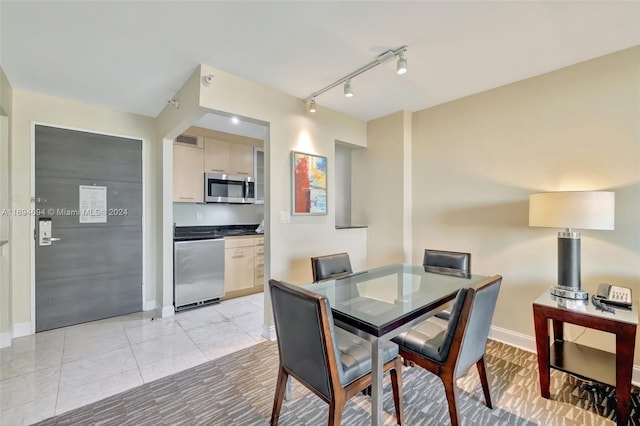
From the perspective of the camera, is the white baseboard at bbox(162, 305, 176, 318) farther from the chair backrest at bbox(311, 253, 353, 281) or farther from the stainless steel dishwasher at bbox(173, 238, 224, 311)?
the chair backrest at bbox(311, 253, 353, 281)

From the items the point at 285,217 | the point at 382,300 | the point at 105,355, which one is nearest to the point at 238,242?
the point at 285,217

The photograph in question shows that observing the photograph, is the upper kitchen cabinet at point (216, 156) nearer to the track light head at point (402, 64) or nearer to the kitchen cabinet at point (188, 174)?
the kitchen cabinet at point (188, 174)

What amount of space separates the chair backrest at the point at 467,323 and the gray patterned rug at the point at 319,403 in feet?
1.58

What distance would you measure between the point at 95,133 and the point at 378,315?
372 cm

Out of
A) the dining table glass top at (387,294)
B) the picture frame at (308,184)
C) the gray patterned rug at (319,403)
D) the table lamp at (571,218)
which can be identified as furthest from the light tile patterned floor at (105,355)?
the table lamp at (571,218)

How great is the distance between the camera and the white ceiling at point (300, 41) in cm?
169

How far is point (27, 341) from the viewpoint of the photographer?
8.87 feet

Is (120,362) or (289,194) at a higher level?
(289,194)

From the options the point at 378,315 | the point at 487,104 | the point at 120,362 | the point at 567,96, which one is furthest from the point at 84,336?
the point at 567,96

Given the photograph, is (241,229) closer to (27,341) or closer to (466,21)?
(27,341)

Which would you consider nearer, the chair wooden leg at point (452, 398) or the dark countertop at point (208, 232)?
the chair wooden leg at point (452, 398)

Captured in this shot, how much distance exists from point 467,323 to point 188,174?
12.3 feet

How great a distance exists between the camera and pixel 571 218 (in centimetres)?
187

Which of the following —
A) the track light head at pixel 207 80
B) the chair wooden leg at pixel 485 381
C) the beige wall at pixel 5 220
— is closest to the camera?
the chair wooden leg at pixel 485 381
